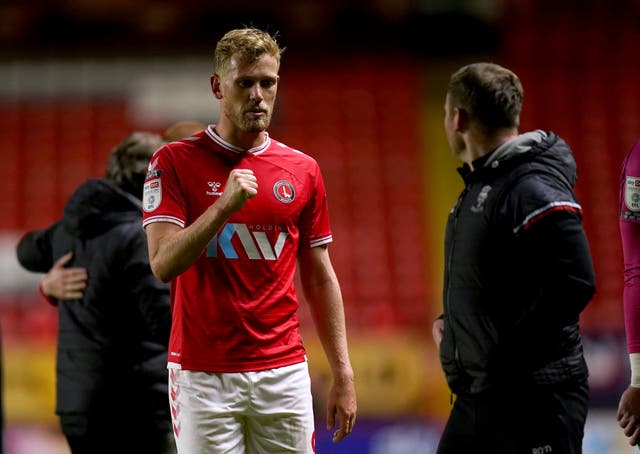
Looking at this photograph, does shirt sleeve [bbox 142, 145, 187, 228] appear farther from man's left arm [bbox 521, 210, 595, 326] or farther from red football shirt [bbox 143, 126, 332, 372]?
man's left arm [bbox 521, 210, 595, 326]

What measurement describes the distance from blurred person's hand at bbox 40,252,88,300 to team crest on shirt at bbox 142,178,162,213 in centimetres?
101

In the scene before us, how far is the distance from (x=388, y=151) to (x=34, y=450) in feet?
18.3

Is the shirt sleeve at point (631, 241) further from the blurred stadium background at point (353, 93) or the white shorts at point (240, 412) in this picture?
the blurred stadium background at point (353, 93)

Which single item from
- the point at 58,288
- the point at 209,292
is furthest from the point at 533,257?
the point at 58,288

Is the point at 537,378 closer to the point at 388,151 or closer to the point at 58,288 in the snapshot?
the point at 58,288

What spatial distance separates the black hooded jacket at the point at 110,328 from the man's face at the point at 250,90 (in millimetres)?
1000

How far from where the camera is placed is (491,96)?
9.54ft

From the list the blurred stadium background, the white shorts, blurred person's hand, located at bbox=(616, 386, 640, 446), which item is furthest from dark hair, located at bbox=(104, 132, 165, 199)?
the blurred stadium background

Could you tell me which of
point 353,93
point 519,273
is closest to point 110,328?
point 519,273

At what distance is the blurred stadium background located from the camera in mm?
10398

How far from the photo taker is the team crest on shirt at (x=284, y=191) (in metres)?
Result: 2.83

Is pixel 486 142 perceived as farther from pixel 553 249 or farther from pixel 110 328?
pixel 110 328

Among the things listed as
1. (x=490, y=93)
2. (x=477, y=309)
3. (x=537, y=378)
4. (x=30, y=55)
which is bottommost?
(x=537, y=378)

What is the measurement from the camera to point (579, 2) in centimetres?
1171
